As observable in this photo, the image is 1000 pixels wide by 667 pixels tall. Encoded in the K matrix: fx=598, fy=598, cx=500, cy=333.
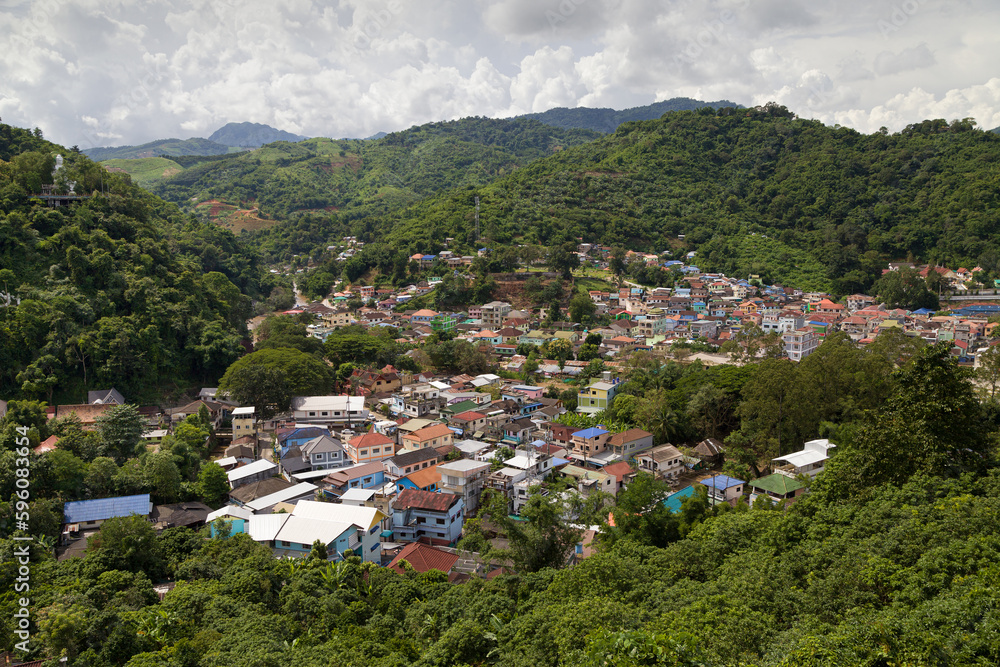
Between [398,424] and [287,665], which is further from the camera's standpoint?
[398,424]

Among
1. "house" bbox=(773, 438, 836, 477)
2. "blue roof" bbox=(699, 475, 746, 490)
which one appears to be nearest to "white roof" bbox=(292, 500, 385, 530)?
"blue roof" bbox=(699, 475, 746, 490)

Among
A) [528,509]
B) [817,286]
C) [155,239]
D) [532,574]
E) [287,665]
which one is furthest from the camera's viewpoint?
[817,286]

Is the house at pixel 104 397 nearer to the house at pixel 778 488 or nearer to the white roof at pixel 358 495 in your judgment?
the white roof at pixel 358 495

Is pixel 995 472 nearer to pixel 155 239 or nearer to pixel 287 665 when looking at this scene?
pixel 287 665

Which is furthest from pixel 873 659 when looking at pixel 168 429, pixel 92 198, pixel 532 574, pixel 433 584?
pixel 92 198

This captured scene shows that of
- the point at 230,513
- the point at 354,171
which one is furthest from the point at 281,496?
the point at 354,171

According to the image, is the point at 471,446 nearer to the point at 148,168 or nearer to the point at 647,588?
the point at 647,588
